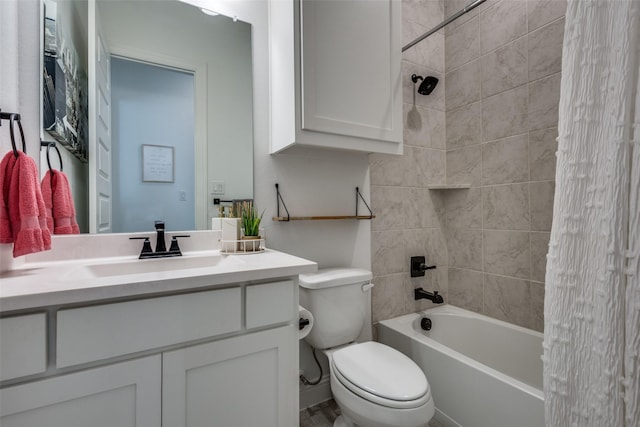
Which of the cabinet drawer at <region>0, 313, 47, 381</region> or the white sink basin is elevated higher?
the white sink basin

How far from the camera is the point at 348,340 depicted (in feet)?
4.97

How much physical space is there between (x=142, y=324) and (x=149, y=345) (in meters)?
0.06

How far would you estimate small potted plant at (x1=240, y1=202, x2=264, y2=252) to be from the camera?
1.29 meters

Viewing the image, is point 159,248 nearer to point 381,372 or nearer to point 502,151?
point 381,372

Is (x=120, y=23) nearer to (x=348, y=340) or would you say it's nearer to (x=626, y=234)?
(x=348, y=340)

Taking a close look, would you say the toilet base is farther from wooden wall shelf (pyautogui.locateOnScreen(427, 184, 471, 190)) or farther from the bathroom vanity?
wooden wall shelf (pyautogui.locateOnScreen(427, 184, 471, 190))

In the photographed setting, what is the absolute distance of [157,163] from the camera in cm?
126

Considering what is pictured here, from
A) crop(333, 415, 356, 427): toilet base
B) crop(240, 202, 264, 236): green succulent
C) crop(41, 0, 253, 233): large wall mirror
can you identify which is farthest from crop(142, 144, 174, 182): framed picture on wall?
crop(333, 415, 356, 427): toilet base

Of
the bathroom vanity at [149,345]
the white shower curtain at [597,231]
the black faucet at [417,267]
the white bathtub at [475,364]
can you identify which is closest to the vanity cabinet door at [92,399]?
the bathroom vanity at [149,345]

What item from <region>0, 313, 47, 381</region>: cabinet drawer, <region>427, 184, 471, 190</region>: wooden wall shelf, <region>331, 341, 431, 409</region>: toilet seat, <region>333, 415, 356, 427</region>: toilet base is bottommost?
<region>333, 415, 356, 427</region>: toilet base

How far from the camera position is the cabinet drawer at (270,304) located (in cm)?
91

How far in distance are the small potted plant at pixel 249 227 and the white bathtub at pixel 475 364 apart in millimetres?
1029

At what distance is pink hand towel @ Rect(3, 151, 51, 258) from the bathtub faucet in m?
1.91

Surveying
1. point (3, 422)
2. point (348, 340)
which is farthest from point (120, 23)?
point (348, 340)
